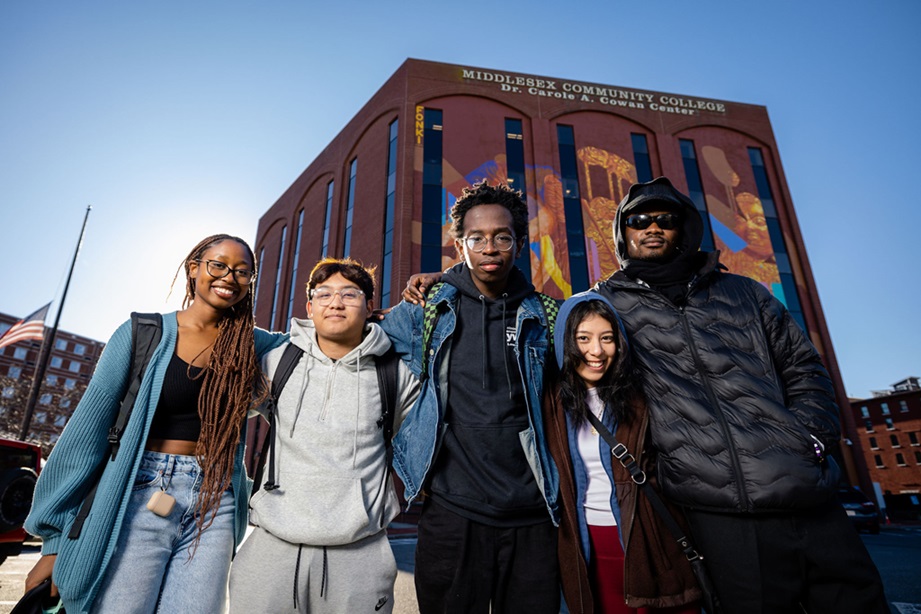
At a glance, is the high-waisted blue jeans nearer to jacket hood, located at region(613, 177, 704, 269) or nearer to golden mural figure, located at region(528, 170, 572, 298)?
jacket hood, located at region(613, 177, 704, 269)

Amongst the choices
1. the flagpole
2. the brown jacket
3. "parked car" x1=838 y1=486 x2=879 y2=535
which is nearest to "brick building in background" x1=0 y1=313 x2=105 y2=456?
the flagpole

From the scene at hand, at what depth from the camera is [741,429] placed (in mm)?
2410

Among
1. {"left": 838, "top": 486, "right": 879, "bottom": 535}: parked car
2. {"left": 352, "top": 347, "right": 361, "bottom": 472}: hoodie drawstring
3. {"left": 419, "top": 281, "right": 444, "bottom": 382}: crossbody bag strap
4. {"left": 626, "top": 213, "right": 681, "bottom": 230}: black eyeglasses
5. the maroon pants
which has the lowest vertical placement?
{"left": 838, "top": 486, "right": 879, "bottom": 535}: parked car

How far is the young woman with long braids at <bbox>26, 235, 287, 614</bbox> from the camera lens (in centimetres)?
203

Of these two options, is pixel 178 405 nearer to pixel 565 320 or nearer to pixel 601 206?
pixel 565 320

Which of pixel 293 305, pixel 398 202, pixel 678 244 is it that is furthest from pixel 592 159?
pixel 678 244

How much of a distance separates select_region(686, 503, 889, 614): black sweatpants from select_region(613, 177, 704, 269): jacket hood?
1.56 metres

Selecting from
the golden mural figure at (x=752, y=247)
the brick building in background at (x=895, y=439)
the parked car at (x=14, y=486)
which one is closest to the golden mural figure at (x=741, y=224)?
the golden mural figure at (x=752, y=247)

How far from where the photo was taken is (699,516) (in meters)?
2.41

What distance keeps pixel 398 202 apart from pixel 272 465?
17564 mm

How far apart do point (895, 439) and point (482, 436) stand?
211 ft

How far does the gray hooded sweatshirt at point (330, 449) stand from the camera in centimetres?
220

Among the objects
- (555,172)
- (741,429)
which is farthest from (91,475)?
(555,172)

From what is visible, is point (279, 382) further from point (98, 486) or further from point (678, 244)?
point (678, 244)
